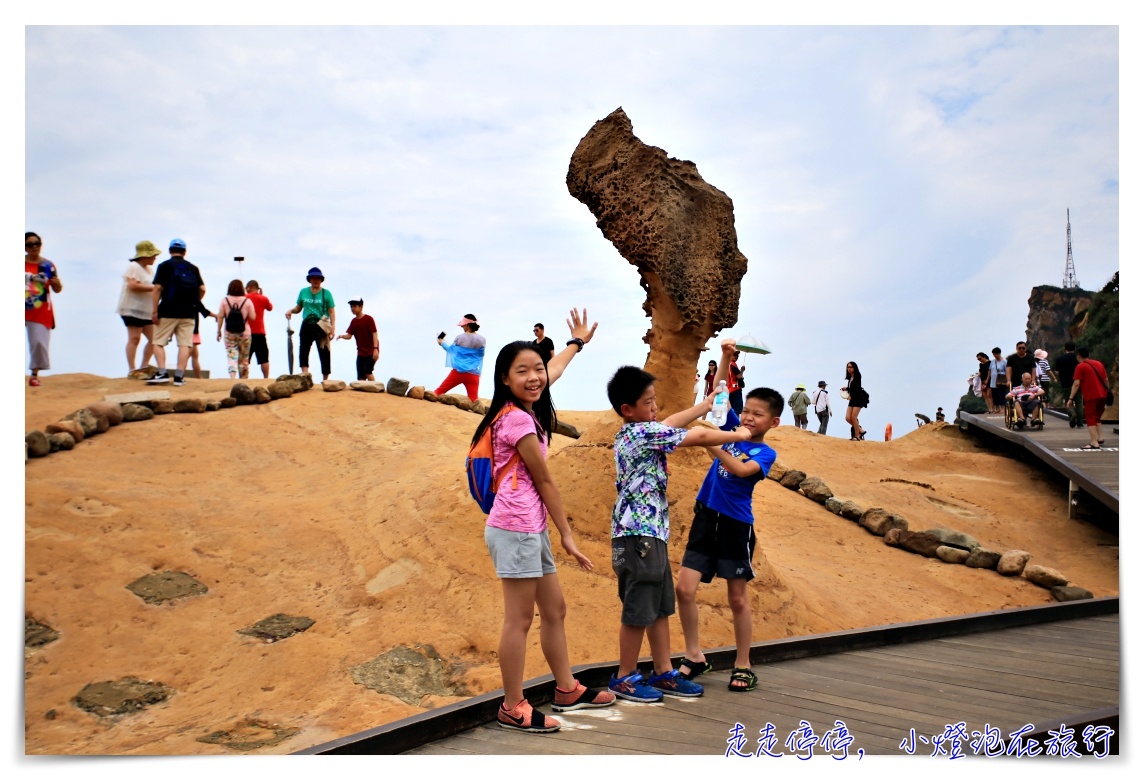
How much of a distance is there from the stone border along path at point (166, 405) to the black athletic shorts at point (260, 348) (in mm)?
1061

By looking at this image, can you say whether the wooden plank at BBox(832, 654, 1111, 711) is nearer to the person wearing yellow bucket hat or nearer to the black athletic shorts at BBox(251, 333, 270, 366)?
the black athletic shorts at BBox(251, 333, 270, 366)

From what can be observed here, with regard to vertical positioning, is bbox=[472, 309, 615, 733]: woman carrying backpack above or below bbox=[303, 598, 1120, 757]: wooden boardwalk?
above

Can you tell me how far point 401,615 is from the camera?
600cm

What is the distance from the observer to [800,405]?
17.5m

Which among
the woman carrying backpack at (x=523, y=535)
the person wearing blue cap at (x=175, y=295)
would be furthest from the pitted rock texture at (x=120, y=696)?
the person wearing blue cap at (x=175, y=295)

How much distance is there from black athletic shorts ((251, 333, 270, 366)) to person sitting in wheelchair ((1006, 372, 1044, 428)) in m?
10.8

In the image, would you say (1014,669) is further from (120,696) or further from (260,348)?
(260,348)

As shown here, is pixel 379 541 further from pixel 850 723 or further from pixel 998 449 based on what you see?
pixel 998 449

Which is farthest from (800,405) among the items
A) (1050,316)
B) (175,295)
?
(1050,316)

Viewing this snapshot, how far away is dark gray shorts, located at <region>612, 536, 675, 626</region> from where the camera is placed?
12.5 ft

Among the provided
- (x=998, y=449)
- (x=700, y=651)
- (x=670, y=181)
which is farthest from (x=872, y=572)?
(x=998, y=449)

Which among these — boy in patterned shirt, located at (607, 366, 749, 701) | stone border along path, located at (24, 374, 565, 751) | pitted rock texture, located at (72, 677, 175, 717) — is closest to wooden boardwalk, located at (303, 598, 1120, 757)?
boy in patterned shirt, located at (607, 366, 749, 701)

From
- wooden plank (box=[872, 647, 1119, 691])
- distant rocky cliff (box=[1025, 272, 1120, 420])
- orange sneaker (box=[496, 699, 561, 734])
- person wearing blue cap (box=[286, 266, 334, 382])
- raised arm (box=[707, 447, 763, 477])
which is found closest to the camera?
orange sneaker (box=[496, 699, 561, 734])

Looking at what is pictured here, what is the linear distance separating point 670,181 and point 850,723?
3.96m
